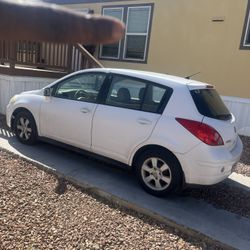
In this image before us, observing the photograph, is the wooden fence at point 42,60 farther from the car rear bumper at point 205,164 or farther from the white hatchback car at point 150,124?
the car rear bumper at point 205,164

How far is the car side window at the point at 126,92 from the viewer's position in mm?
4191

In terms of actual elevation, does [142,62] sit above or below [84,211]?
above

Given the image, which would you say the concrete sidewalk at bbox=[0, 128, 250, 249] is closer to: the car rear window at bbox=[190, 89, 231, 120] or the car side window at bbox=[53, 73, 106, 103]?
the car side window at bbox=[53, 73, 106, 103]

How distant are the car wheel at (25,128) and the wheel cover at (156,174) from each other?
7.27ft

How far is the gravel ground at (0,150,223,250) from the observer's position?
2.82 meters

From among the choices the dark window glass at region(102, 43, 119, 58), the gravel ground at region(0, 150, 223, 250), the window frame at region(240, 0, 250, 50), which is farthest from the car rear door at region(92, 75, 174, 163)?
the dark window glass at region(102, 43, 119, 58)

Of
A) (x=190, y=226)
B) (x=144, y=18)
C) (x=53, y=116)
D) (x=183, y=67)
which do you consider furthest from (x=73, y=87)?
(x=144, y=18)

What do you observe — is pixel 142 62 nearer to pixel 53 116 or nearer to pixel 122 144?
pixel 53 116

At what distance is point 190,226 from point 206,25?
241 inches

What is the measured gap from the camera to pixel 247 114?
25.1ft

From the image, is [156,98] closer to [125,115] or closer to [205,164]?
[125,115]

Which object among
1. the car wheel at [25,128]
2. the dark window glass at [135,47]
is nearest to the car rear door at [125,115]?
the car wheel at [25,128]

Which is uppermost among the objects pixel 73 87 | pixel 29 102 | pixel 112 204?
pixel 73 87

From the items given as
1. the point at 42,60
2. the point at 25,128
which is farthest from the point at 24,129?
the point at 42,60
